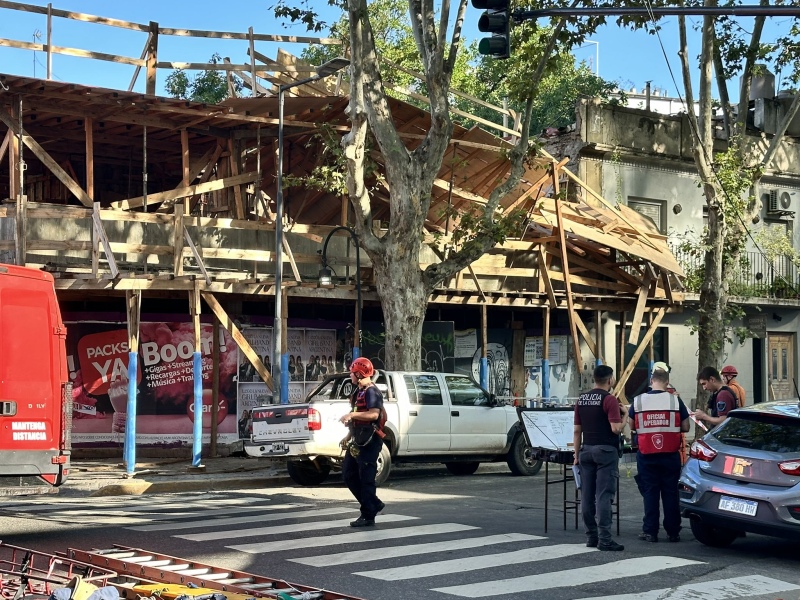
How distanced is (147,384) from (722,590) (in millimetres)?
14720

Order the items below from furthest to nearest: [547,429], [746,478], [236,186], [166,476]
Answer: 1. [236,186]
2. [166,476]
3. [547,429]
4. [746,478]

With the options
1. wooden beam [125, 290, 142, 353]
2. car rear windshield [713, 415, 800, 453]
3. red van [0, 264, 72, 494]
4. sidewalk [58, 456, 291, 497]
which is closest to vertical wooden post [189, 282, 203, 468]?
sidewalk [58, 456, 291, 497]

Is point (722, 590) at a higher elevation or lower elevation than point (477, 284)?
lower

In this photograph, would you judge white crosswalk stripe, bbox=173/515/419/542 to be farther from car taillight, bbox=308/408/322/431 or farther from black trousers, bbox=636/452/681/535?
car taillight, bbox=308/408/322/431

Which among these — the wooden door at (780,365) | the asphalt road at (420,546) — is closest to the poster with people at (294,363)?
the asphalt road at (420,546)

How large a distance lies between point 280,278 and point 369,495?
8.04m

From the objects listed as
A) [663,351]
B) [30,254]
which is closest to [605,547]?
[30,254]

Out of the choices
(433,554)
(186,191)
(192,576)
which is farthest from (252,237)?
(192,576)

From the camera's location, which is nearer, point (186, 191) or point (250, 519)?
point (250, 519)

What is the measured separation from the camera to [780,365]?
3247 cm

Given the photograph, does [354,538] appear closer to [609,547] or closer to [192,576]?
[609,547]

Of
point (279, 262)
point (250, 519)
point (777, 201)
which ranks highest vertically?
Result: point (777, 201)

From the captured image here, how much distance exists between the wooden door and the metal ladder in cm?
2666

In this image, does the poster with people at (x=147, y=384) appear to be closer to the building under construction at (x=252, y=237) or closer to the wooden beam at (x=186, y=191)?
the building under construction at (x=252, y=237)
